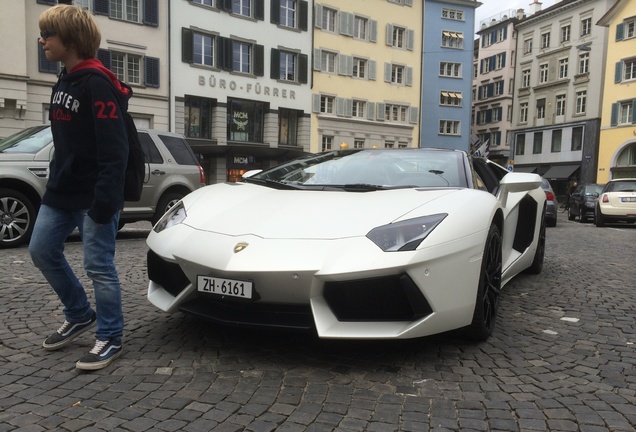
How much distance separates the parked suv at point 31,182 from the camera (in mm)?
6746

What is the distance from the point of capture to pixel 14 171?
6707 mm

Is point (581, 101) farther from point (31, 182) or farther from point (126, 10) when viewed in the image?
point (31, 182)

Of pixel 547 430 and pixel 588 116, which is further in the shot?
pixel 588 116

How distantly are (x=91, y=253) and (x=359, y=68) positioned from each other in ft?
110

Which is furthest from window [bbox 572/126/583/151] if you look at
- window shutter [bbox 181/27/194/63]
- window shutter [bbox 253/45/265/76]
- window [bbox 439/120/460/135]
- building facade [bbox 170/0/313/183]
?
window shutter [bbox 181/27/194/63]

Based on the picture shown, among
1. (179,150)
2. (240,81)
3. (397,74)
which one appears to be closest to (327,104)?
(240,81)

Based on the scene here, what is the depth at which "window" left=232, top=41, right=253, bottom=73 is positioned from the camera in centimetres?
2841

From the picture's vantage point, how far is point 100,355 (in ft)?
8.95

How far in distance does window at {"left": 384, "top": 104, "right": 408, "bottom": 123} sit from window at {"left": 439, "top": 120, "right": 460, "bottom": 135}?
13.1ft

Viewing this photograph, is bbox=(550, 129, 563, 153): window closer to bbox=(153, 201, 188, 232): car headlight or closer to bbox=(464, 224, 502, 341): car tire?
bbox=(464, 224, 502, 341): car tire

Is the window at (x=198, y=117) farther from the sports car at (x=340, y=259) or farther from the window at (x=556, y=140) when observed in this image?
the window at (x=556, y=140)

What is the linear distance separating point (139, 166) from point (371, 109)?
33282 millimetres

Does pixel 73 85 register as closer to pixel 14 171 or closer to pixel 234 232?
pixel 234 232

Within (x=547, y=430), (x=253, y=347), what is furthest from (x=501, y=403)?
(x=253, y=347)
